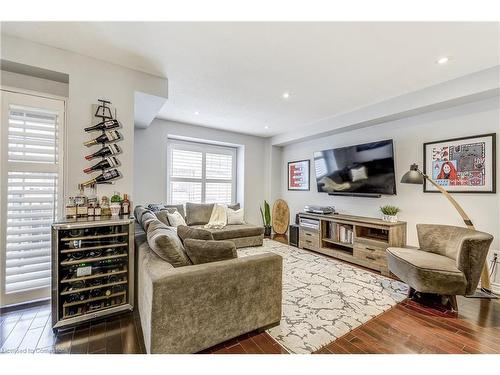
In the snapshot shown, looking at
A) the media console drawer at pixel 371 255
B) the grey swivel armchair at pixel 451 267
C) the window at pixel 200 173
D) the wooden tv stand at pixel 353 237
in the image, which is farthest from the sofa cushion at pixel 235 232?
the grey swivel armchair at pixel 451 267

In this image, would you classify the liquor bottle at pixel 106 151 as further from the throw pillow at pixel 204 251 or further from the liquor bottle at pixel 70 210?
the throw pillow at pixel 204 251

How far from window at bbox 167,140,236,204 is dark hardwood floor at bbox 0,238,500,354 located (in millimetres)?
3112

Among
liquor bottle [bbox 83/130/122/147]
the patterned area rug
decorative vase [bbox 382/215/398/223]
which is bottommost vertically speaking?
the patterned area rug

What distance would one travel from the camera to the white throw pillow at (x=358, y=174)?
371cm

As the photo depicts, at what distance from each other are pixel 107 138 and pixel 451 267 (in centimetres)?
369

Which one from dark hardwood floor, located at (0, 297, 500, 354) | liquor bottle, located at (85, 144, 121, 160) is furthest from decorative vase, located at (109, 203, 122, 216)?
dark hardwood floor, located at (0, 297, 500, 354)

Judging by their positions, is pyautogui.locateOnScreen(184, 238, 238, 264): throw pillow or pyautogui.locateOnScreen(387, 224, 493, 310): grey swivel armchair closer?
pyautogui.locateOnScreen(184, 238, 238, 264): throw pillow

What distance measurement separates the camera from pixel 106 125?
2.24m

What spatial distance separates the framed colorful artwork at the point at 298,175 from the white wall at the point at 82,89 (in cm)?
366

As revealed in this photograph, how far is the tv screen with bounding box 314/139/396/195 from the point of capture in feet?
11.2

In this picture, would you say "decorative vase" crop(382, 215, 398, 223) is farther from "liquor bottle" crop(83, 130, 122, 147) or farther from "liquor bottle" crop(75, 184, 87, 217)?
"liquor bottle" crop(75, 184, 87, 217)
